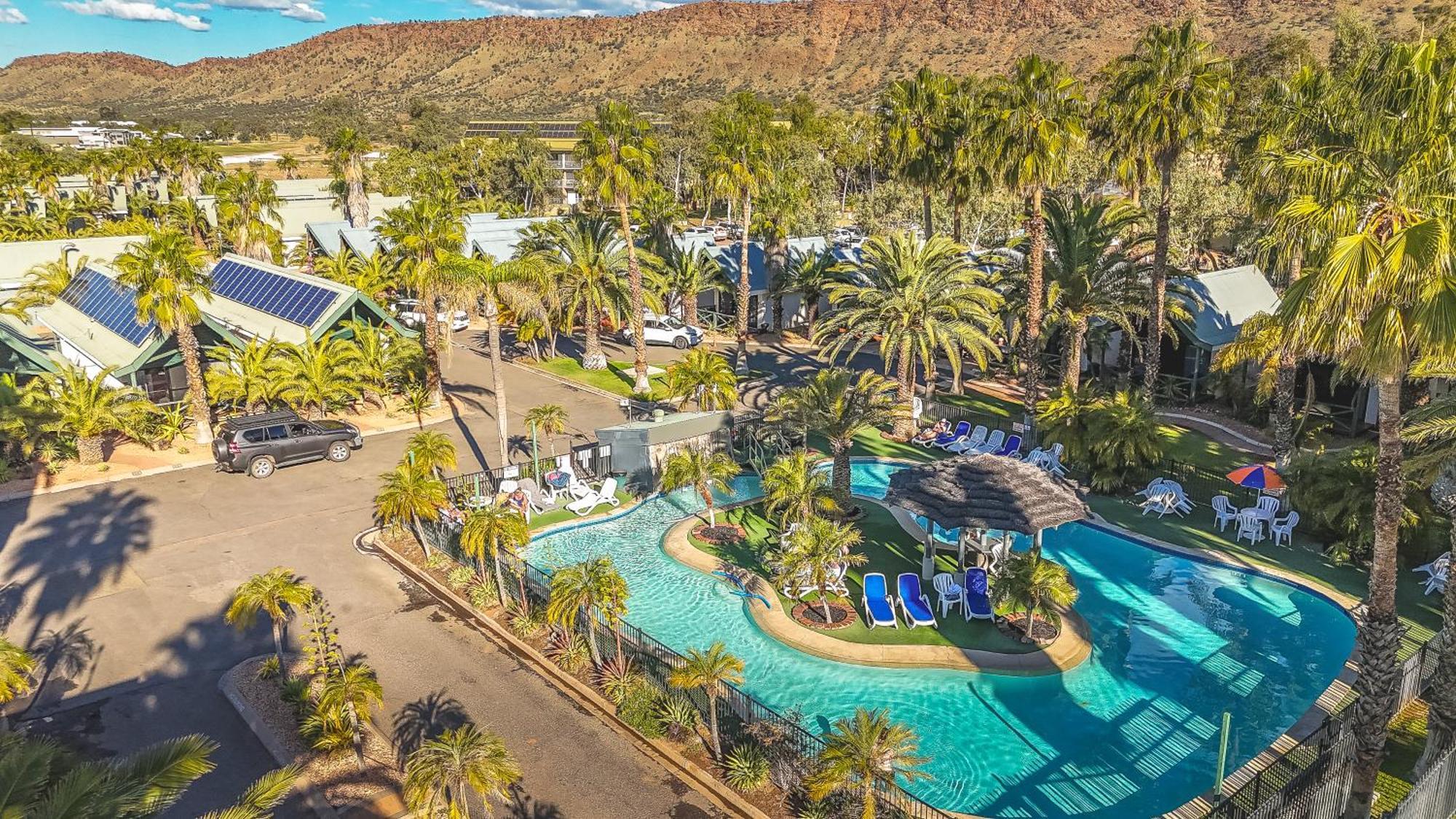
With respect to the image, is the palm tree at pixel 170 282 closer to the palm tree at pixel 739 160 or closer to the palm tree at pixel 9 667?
the palm tree at pixel 9 667

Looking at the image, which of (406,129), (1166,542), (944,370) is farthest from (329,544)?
(406,129)

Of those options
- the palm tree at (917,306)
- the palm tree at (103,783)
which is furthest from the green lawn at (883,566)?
the palm tree at (103,783)

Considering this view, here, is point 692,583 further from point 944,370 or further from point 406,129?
point 406,129

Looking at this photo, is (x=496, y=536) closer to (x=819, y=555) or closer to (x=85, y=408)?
(x=819, y=555)

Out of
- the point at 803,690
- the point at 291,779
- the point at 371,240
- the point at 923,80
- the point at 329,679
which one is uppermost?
the point at 923,80

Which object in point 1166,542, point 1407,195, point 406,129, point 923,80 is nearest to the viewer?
point 1407,195

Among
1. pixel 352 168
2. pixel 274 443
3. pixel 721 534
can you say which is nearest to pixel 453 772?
pixel 721 534

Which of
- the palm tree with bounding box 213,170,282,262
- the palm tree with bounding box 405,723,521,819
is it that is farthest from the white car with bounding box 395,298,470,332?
the palm tree with bounding box 405,723,521,819
